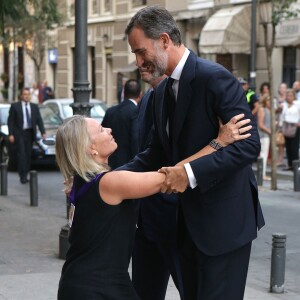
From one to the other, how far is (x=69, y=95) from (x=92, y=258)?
38.6m

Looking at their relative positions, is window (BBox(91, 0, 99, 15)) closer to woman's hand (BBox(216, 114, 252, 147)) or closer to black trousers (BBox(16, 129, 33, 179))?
black trousers (BBox(16, 129, 33, 179))

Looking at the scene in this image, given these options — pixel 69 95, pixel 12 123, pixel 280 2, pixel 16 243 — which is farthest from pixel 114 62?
pixel 16 243

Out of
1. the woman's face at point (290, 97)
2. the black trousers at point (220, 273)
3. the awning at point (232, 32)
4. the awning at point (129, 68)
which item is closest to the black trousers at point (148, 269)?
the black trousers at point (220, 273)

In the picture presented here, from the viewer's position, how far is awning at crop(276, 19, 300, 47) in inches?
930

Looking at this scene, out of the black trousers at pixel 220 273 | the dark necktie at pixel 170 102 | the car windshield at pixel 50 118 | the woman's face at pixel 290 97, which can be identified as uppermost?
the dark necktie at pixel 170 102

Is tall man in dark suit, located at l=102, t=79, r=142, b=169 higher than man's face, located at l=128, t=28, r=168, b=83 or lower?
lower

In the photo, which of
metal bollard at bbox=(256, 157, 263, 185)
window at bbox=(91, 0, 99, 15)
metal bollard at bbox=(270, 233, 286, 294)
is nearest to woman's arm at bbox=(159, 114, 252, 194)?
metal bollard at bbox=(270, 233, 286, 294)

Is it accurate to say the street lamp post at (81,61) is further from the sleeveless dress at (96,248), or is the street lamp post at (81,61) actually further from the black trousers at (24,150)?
the black trousers at (24,150)

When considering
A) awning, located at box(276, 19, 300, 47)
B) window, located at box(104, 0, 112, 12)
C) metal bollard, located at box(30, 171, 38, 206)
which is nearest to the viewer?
metal bollard, located at box(30, 171, 38, 206)

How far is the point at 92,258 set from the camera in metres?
3.94

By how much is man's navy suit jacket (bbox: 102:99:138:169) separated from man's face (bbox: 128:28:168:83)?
6.16 meters

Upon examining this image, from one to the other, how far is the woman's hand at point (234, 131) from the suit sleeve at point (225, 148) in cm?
3

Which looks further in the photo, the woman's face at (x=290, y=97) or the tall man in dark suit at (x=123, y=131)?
the woman's face at (x=290, y=97)

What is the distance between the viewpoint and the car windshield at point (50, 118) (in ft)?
66.5
